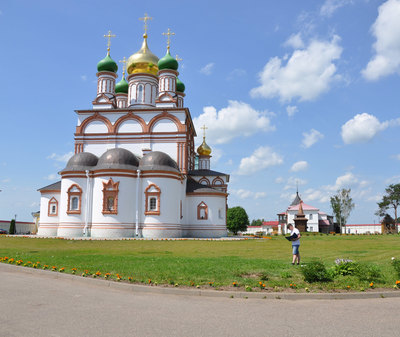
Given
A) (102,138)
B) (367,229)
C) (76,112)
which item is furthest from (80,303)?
(367,229)

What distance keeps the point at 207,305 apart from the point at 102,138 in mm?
31323

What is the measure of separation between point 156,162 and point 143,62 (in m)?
14.2

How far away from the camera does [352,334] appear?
514 centimetres

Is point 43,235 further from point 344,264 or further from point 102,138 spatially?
point 344,264

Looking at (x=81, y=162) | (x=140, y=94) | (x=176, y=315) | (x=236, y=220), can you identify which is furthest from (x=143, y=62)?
(x=176, y=315)

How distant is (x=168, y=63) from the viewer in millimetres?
38375

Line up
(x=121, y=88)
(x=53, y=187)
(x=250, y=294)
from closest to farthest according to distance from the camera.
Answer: (x=250, y=294) → (x=53, y=187) → (x=121, y=88)

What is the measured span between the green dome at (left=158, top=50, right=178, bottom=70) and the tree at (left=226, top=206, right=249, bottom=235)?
30563 millimetres

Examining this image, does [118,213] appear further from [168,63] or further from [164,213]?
[168,63]

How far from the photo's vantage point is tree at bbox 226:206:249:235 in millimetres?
61375

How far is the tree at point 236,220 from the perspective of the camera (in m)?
61.4

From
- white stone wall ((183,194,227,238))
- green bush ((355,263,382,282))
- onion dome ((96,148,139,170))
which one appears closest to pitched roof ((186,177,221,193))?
white stone wall ((183,194,227,238))

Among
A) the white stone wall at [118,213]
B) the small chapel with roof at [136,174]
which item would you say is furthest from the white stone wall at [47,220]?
the white stone wall at [118,213]

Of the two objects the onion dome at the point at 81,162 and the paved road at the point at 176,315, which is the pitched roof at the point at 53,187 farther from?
the paved road at the point at 176,315
